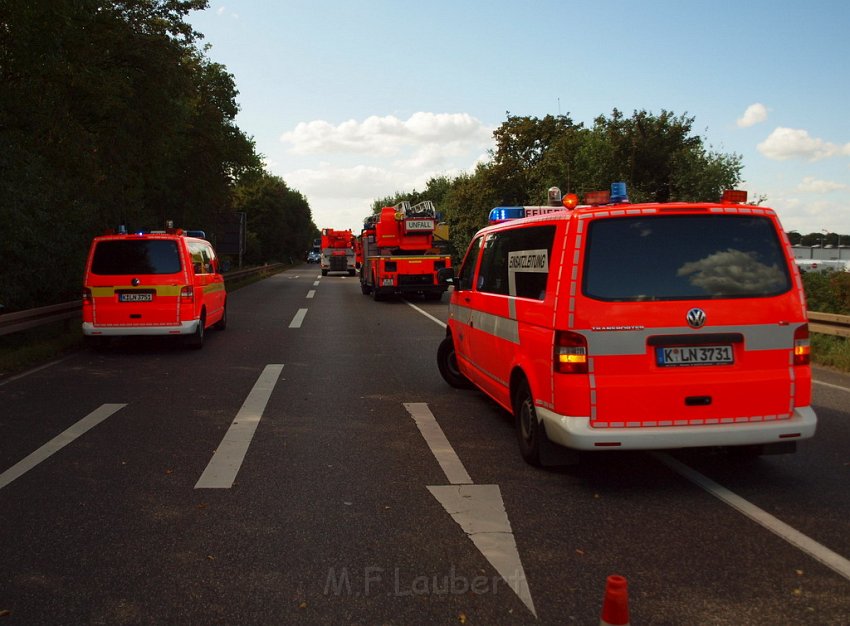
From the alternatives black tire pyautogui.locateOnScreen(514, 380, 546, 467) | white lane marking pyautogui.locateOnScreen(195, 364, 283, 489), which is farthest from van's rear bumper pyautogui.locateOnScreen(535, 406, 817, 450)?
white lane marking pyautogui.locateOnScreen(195, 364, 283, 489)

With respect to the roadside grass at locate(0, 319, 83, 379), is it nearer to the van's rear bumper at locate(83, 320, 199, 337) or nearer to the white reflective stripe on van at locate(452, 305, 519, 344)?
the van's rear bumper at locate(83, 320, 199, 337)

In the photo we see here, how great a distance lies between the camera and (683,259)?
5.05 meters

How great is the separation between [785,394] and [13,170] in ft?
43.5

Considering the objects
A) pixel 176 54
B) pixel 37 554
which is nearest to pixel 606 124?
pixel 176 54

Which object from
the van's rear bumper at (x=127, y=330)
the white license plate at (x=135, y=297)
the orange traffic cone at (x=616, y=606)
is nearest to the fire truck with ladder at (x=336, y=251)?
the van's rear bumper at (x=127, y=330)

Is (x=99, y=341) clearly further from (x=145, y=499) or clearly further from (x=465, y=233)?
(x=465, y=233)

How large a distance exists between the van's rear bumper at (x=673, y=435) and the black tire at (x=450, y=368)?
416 cm

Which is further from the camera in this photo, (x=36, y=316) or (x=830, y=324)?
(x=36, y=316)

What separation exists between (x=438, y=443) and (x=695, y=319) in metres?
2.48

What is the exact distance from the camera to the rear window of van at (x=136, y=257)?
12.0 meters

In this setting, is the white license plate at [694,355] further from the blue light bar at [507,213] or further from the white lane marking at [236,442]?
the white lane marking at [236,442]

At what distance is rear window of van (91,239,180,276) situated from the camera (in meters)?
12.0

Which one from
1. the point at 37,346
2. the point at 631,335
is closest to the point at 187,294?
the point at 37,346

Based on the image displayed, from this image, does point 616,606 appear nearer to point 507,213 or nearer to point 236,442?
point 236,442
